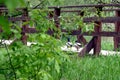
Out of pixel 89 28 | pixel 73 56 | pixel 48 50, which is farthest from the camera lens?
pixel 73 56

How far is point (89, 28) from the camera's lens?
11.2 feet

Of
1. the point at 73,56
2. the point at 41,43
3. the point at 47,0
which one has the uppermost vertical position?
the point at 47,0

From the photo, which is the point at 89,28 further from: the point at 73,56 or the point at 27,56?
the point at 73,56

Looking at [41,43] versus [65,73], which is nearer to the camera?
[41,43]

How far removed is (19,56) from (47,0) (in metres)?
0.99

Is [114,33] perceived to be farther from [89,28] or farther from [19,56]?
[19,56]

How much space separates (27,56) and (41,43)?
154mm

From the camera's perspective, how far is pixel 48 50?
257cm

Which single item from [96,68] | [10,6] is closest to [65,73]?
[96,68]

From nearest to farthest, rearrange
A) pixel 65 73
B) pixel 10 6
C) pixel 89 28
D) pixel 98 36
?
pixel 10 6, pixel 89 28, pixel 65 73, pixel 98 36

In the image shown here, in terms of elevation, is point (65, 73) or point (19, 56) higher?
point (19, 56)


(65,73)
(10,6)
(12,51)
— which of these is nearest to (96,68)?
(65,73)

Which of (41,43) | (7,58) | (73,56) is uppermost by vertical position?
(41,43)

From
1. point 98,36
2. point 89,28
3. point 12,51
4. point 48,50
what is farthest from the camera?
point 98,36
